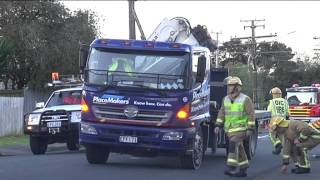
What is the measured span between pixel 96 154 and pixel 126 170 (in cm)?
126

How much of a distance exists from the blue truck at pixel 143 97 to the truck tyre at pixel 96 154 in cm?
31

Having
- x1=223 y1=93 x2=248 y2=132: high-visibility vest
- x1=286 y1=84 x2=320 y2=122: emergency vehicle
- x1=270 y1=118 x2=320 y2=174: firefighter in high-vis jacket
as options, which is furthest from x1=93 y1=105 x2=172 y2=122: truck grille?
x1=286 y1=84 x2=320 y2=122: emergency vehicle

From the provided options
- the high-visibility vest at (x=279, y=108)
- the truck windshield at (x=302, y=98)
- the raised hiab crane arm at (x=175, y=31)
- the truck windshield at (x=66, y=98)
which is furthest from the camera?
the truck windshield at (x=302, y=98)

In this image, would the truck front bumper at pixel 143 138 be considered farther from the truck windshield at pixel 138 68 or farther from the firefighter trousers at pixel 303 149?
the firefighter trousers at pixel 303 149

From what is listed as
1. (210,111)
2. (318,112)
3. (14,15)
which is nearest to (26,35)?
(14,15)

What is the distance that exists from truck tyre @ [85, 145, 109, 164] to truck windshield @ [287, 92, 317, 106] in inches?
914

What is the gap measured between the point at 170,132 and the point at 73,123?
574cm

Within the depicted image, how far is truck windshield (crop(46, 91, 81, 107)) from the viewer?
62.7 feet

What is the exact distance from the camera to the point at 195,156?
1327 cm

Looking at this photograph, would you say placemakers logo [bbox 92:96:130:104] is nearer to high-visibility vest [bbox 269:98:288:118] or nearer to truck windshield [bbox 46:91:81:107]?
high-visibility vest [bbox 269:98:288:118]

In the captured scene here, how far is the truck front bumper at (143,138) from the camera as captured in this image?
41.3 feet

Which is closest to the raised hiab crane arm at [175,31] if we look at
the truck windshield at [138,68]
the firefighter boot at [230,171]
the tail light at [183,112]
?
the truck windshield at [138,68]

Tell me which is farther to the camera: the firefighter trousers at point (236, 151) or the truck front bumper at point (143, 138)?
the truck front bumper at point (143, 138)

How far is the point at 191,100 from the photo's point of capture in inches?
499
